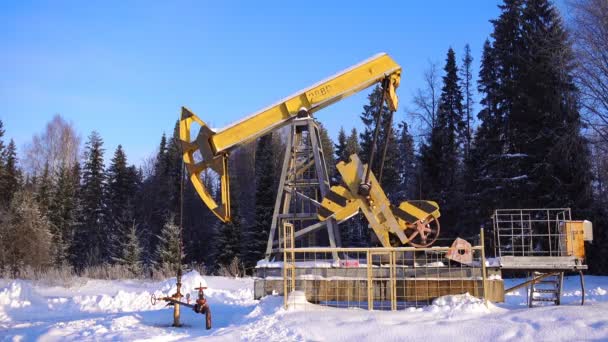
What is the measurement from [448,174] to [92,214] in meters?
25.2

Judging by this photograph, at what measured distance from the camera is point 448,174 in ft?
102

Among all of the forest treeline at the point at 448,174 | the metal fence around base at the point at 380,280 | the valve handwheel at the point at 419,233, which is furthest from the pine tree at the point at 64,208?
the valve handwheel at the point at 419,233

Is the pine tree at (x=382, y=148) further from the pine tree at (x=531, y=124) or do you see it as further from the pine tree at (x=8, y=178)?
the pine tree at (x=8, y=178)

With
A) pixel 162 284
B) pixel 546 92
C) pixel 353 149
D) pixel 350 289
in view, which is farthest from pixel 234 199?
pixel 350 289

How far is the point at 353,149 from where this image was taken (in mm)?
45312

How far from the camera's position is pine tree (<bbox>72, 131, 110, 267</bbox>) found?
40.5 metres

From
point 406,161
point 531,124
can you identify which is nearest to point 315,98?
point 531,124

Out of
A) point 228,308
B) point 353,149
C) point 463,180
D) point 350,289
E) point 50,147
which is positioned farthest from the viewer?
point 50,147

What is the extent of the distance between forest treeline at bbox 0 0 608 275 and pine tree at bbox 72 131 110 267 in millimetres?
88

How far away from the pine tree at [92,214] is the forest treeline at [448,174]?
0.09 metres

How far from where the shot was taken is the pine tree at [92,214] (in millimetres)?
40531

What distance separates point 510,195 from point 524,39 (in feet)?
23.4

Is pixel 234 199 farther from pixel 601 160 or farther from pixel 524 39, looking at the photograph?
pixel 601 160

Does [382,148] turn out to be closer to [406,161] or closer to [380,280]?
[406,161]
